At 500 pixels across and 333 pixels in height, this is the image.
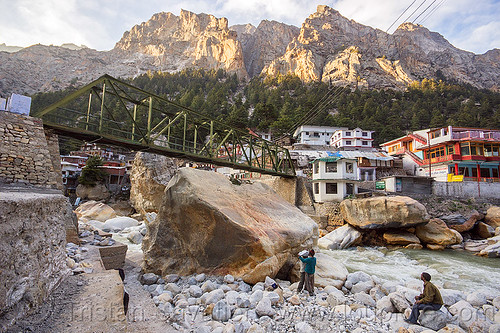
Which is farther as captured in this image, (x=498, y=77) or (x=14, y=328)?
(x=498, y=77)

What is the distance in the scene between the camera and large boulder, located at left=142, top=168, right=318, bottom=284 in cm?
824

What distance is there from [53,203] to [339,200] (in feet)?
82.7

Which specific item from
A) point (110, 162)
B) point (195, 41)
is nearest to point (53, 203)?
point (110, 162)

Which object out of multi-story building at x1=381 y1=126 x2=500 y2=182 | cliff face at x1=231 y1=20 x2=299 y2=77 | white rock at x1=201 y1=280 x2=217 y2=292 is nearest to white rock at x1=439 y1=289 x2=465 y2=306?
white rock at x1=201 y1=280 x2=217 y2=292

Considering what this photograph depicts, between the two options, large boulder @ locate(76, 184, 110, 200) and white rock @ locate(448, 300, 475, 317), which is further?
large boulder @ locate(76, 184, 110, 200)

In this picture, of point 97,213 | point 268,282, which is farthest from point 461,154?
point 97,213

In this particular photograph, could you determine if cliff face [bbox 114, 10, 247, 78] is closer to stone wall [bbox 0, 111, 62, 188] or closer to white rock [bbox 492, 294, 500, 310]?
stone wall [bbox 0, 111, 62, 188]

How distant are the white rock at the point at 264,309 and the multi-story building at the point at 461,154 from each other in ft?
117

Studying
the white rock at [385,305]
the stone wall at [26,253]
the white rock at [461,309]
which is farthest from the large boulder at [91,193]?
the white rock at [461,309]

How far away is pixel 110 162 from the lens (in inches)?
2013

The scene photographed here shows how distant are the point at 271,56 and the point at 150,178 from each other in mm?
137329

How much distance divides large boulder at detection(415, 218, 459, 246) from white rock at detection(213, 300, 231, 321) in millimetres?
21940

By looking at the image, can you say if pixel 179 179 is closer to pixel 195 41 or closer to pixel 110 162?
pixel 110 162

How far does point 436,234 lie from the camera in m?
20.7
